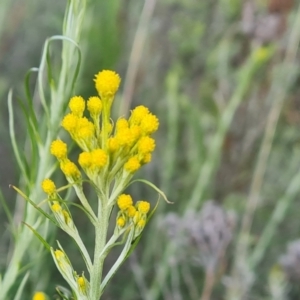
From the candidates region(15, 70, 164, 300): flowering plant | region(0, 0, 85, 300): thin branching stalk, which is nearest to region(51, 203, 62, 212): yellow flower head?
region(15, 70, 164, 300): flowering plant

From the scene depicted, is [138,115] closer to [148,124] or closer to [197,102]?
[148,124]

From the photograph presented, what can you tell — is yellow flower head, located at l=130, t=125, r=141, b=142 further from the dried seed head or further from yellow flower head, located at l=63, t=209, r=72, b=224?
the dried seed head

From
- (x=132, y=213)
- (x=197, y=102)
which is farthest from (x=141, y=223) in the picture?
(x=197, y=102)

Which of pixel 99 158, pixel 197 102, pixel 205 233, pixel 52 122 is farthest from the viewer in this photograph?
pixel 197 102

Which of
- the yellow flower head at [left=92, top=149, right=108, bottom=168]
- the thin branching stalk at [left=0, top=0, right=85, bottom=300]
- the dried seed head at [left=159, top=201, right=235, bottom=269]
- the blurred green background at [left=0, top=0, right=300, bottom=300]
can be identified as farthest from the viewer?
the blurred green background at [left=0, top=0, right=300, bottom=300]

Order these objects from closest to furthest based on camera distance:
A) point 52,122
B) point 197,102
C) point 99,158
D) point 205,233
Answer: point 99,158 → point 52,122 → point 205,233 → point 197,102

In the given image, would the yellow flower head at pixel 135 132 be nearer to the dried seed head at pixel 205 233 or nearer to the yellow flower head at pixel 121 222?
the yellow flower head at pixel 121 222

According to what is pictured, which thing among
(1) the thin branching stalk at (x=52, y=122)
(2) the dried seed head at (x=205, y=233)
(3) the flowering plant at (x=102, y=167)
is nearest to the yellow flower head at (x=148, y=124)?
(3) the flowering plant at (x=102, y=167)
